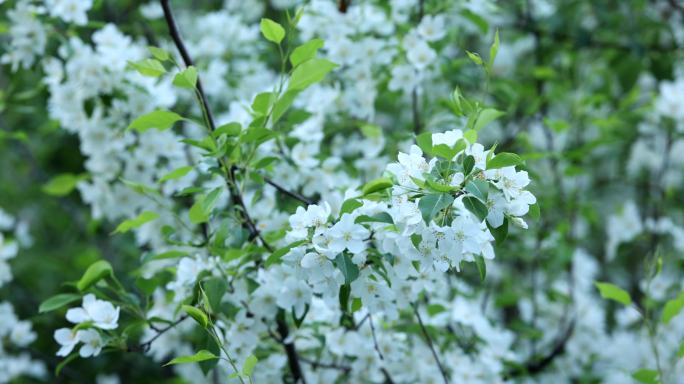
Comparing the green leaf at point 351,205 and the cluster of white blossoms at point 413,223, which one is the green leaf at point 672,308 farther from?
the green leaf at point 351,205

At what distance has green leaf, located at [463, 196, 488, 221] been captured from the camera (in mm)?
1209

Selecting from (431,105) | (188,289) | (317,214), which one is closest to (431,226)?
(317,214)

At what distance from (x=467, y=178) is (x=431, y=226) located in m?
0.11

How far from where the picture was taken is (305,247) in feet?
4.58

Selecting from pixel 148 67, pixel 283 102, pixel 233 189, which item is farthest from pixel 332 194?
pixel 148 67

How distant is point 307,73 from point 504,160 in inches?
19.4

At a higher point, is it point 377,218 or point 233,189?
point 377,218

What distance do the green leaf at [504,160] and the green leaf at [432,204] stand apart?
0.10 m

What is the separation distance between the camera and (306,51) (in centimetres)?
151

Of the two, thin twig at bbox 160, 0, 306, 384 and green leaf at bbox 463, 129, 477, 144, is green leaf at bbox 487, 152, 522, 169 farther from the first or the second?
thin twig at bbox 160, 0, 306, 384

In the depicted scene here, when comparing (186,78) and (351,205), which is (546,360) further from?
(186,78)

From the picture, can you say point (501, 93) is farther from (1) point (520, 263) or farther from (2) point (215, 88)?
(1) point (520, 263)

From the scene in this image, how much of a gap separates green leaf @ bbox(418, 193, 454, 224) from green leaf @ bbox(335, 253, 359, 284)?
8.8 inches

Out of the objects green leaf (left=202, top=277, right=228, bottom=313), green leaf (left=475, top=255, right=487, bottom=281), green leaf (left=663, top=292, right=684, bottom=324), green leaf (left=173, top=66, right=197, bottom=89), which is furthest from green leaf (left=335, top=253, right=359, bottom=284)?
green leaf (left=663, top=292, right=684, bottom=324)
